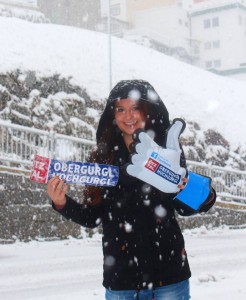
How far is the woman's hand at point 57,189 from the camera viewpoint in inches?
102

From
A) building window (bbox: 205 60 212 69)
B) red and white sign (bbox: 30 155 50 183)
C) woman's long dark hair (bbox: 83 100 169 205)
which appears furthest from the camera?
building window (bbox: 205 60 212 69)

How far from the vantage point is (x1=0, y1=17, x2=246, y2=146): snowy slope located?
18.8 metres

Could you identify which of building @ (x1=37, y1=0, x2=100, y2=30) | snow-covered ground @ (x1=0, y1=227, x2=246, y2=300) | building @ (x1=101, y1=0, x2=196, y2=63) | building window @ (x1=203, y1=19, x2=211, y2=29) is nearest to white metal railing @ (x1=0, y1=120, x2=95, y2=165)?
snow-covered ground @ (x1=0, y1=227, x2=246, y2=300)

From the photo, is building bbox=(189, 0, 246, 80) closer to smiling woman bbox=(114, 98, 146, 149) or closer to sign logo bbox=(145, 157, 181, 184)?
smiling woman bbox=(114, 98, 146, 149)

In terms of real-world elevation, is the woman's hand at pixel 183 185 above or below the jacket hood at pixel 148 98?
below

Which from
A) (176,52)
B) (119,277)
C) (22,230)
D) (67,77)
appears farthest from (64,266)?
(176,52)

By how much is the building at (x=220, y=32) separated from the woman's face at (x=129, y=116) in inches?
2207

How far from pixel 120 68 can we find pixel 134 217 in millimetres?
21025

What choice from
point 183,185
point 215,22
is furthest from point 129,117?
point 215,22

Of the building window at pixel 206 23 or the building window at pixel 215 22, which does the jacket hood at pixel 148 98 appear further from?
the building window at pixel 206 23

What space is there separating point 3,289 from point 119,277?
176 inches

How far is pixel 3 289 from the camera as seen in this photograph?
6566 mm

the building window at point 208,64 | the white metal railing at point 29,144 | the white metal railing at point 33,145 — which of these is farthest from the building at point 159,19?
the white metal railing at point 29,144

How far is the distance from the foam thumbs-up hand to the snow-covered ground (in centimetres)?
357
